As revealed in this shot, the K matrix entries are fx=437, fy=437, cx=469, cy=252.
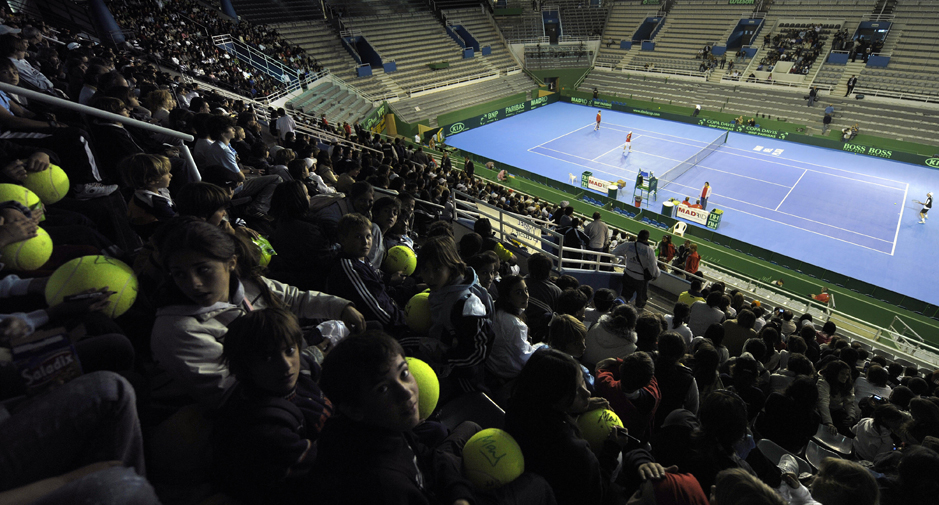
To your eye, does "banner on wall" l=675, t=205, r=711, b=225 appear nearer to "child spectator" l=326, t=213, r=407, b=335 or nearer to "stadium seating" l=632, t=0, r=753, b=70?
"child spectator" l=326, t=213, r=407, b=335

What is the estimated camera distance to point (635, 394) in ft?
10.1

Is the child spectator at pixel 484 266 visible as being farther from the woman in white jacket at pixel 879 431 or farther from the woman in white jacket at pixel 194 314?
the woman in white jacket at pixel 879 431

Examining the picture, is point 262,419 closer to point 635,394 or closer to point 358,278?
point 358,278

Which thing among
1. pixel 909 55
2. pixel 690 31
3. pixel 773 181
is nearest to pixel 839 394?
pixel 773 181

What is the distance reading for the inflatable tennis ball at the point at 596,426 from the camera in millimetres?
2652

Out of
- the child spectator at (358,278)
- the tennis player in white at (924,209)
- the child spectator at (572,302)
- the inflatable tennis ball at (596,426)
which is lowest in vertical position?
the tennis player in white at (924,209)

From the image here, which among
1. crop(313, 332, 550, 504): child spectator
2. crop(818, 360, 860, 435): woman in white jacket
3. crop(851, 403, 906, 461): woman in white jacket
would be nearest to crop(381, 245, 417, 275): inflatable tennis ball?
crop(313, 332, 550, 504): child spectator

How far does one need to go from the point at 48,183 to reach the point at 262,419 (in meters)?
3.26

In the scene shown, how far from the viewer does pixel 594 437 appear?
2.65 m

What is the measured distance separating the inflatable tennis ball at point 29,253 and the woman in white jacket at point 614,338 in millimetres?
4139

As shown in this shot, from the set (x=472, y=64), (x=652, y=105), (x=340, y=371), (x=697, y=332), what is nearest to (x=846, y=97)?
(x=652, y=105)

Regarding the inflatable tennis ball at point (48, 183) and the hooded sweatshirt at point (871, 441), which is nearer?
the inflatable tennis ball at point (48, 183)

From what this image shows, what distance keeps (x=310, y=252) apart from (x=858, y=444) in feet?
19.2

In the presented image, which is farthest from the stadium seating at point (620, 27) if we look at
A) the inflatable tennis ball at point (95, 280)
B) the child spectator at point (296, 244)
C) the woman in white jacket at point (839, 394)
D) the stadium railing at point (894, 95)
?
the inflatable tennis ball at point (95, 280)
